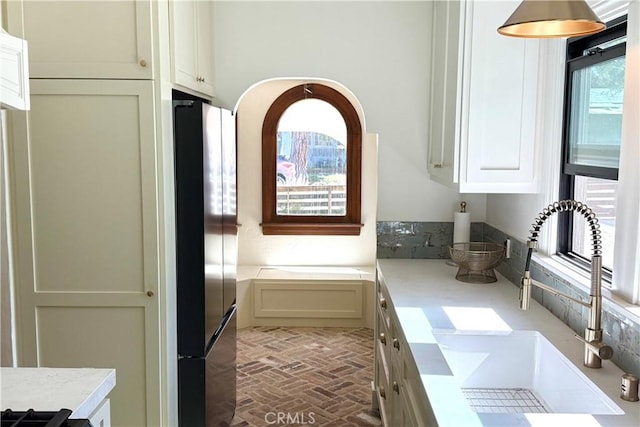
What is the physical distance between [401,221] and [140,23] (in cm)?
180

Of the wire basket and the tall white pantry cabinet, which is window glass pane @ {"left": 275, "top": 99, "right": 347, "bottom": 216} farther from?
the tall white pantry cabinet

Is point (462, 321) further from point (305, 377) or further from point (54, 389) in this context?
point (305, 377)

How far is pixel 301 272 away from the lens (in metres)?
5.53

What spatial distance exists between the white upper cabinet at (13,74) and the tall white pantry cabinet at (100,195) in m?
0.99

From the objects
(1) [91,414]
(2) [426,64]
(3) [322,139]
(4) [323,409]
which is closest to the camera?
(1) [91,414]

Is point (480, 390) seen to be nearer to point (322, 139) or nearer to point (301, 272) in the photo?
point (301, 272)

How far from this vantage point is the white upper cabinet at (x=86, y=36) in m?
2.52

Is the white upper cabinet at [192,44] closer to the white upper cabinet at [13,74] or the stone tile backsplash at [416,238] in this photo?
the white upper cabinet at [13,74]

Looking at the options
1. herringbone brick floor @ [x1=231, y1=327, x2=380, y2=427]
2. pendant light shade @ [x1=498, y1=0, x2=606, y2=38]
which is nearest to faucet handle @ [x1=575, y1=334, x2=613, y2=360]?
pendant light shade @ [x1=498, y1=0, x2=606, y2=38]

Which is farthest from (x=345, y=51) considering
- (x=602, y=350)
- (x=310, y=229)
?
(x=310, y=229)

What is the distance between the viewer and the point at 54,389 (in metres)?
1.58

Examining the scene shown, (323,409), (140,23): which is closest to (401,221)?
(323,409)

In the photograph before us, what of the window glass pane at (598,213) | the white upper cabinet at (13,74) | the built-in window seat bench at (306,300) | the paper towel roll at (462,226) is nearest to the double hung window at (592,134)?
the window glass pane at (598,213)

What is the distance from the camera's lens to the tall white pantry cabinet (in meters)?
2.54
